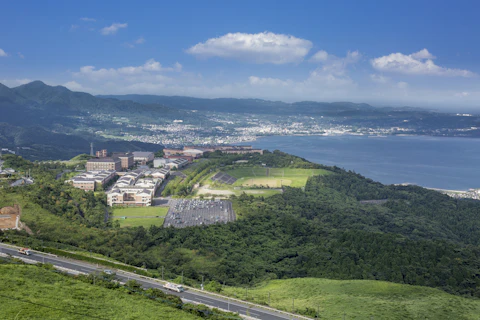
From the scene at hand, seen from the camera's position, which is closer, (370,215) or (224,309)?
(224,309)

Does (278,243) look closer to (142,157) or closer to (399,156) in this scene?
(142,157)

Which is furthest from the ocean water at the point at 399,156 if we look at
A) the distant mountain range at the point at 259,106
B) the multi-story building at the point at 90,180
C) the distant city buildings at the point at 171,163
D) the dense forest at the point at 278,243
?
the distant mountain range at the point at 259,106

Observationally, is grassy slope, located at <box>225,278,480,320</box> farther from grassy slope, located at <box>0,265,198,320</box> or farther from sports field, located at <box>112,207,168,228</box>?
sports field, located at <box>112,207,168,228</box>

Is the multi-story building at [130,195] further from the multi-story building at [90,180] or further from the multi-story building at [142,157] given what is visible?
the multi-story building at [142,157]

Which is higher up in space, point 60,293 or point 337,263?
point 60,293

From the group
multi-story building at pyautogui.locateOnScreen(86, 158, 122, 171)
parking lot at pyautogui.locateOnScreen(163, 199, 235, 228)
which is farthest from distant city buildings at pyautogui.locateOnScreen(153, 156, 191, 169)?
parking lot at pyautogui.locateOnScreen(163, 199, 235, 228)

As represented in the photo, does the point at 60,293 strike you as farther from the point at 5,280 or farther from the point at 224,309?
the point at 224,309

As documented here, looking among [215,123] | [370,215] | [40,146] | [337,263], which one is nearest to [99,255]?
[337,263]
